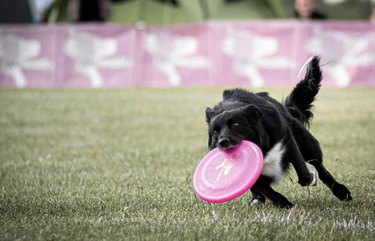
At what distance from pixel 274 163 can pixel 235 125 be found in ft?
1.66

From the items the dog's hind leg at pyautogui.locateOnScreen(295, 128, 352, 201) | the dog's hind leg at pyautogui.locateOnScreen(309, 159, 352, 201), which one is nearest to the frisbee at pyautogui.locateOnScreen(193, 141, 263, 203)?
the dog's hind leg at pyautogui.locateOnScreen(295, 128, 352, 201)

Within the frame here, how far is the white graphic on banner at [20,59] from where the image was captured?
57.3 ft

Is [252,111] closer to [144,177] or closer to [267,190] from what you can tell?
[267,190]

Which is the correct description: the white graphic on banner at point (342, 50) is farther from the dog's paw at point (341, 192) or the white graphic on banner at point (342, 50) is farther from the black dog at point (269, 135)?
the dog's paw at point (341, 192)

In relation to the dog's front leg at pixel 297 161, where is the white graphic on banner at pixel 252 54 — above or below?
below

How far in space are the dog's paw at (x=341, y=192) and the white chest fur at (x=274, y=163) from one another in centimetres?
60

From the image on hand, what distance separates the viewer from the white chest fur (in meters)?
4.82

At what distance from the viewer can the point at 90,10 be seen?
18062 mm

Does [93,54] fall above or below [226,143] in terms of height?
below

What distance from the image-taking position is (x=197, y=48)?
655 inches

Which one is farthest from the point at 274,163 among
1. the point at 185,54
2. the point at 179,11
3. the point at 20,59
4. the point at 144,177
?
the point at 179,11

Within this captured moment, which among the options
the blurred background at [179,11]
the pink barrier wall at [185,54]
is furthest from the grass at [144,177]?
the blurred background at [179,11]

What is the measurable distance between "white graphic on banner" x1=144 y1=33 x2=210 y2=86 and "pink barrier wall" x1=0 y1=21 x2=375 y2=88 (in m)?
0.02

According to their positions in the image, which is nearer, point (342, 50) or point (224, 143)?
point (224, 143)
